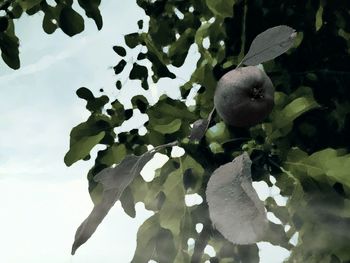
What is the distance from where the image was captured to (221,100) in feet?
7.71

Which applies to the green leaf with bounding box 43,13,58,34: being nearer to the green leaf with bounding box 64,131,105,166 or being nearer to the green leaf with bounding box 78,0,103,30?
the green leaf with bounding box 78,0,103,30

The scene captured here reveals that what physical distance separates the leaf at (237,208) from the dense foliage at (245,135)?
4.71ft

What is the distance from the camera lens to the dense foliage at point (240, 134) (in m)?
3.31

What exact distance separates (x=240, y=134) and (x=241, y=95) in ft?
3.65

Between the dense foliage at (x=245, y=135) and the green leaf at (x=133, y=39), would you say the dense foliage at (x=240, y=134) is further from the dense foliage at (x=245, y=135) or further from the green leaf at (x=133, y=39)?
the green leaf at (x=133, y=39)

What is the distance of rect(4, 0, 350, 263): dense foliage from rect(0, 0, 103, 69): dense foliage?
0.02 m

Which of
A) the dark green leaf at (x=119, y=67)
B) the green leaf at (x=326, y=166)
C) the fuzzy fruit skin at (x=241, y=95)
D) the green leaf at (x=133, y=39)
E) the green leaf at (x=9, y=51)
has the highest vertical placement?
the fuzzy fruit skin at (x=241, y=95)

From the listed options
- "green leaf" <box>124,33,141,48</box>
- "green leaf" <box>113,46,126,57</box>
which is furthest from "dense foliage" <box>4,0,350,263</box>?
"green leaf" <box>113,46,126,57</box>

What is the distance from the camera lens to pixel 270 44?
6.43ft

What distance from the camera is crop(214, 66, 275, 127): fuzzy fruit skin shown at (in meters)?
2.31

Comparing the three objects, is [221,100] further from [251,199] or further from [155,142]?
[155,142]

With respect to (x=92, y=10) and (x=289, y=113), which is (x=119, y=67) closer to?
(x=92, y=10)

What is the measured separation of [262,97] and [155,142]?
1.22 meters

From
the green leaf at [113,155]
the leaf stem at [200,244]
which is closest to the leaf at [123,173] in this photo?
the leaf stem at [200,244]
